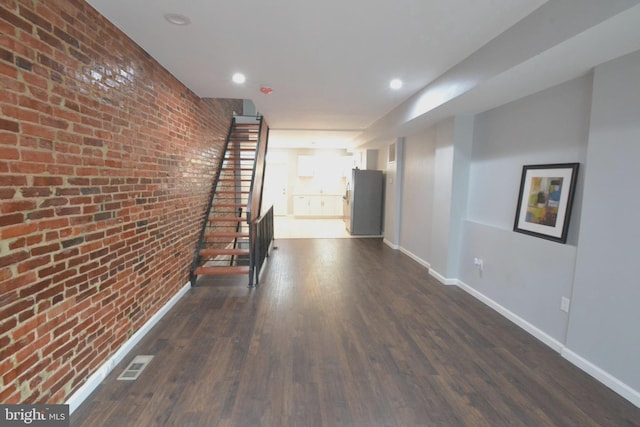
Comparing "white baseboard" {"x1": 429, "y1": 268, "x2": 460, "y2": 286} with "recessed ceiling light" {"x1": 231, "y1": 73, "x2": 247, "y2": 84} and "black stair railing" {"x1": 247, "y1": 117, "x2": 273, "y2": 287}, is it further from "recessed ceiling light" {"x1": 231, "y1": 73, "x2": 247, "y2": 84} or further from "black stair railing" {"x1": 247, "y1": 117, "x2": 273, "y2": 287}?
"recessed ceiling light" {"x1": 231, "y1": 73, "x2": 247, "y2": 84}

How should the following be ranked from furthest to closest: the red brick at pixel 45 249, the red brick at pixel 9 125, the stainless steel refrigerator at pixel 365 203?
the stainless steel refrigerator at pixel 365 203
the red brick at pixel 45 249
the red brick at pixel 9 125

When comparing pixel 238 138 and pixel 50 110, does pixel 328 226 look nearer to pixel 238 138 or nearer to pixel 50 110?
pixel 238 138

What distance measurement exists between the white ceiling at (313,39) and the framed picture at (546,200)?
1.30 meters

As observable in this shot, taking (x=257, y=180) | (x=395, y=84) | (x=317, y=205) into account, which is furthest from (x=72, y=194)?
(x=317, y=205)

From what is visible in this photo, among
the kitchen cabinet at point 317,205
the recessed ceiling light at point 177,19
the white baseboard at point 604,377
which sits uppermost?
the recessed ceiling light at point 177,19

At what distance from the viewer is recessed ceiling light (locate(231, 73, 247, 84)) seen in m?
3.05

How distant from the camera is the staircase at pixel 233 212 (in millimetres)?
3795

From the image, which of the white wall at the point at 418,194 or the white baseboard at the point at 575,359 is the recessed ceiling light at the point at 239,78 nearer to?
the white wall at the point at 418,194

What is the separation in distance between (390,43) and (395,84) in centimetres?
102

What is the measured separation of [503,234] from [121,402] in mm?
3620

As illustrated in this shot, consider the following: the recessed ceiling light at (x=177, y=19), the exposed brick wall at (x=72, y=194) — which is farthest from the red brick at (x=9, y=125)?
the recessed ceiling light at (x=177, y=19)

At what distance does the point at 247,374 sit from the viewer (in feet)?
6.71

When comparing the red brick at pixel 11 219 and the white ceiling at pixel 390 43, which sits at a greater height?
the white ceiling at pixel 390 43

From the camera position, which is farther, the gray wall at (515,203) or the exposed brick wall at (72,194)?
the gray wall at (515,203)
